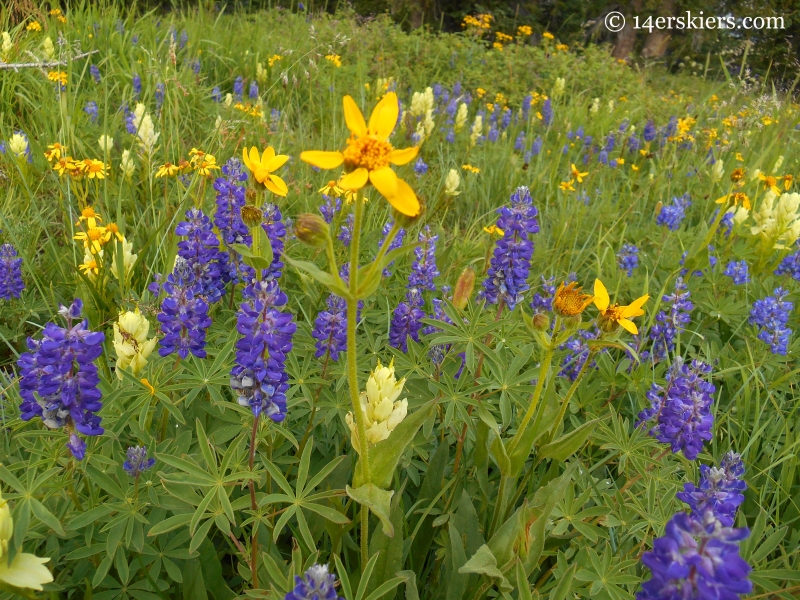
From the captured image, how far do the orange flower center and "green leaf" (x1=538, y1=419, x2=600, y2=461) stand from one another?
2.77 ft

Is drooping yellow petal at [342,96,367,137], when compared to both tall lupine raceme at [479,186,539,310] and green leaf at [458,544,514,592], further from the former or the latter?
tall lupine raceme at [479,186,539,310]

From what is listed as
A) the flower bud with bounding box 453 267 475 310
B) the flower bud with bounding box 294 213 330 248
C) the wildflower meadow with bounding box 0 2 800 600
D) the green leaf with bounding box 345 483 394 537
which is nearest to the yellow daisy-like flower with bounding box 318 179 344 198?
the wildflower meadow with bounding box 0 2 800 600

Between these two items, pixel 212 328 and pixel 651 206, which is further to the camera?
pixel 651 206

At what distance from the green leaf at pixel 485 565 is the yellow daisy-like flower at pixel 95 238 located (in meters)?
1.78

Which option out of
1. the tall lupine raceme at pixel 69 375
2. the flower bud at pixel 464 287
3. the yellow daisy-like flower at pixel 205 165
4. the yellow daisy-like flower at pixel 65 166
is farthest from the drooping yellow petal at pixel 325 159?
the yellow daisy-like flower at pixel 65 166

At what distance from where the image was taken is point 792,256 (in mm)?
2916

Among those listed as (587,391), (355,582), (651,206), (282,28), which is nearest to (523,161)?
(651,206)

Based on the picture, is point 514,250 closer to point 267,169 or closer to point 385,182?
point 267,169

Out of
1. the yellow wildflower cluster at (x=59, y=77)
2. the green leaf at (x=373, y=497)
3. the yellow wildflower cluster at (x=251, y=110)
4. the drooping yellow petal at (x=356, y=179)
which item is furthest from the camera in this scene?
the yellow wildflower cluster at (x=251, y=110)

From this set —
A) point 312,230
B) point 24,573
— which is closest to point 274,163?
point 312,230

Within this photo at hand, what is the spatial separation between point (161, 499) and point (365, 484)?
52 centimetres

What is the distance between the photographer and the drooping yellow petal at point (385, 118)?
104cm

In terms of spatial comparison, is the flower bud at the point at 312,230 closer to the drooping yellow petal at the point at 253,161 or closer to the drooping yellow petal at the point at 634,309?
the drooping yellow petal at the point at 253,161

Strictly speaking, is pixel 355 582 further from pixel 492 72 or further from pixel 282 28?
pixel 282 28
